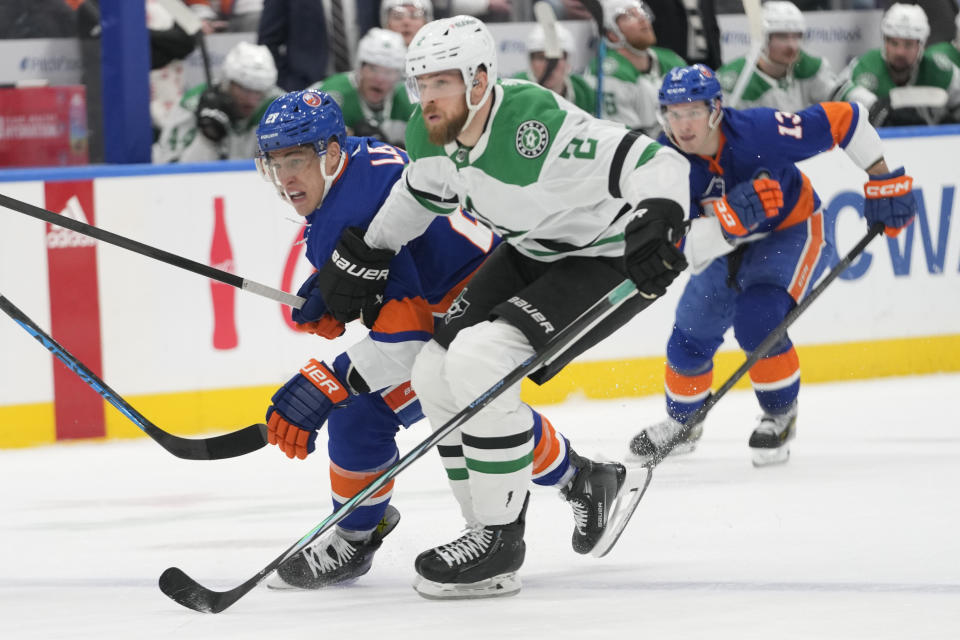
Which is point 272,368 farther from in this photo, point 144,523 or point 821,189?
point 821,189

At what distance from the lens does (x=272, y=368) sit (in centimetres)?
513

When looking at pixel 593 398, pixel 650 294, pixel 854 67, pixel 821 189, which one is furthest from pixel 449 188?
pixel 854 67

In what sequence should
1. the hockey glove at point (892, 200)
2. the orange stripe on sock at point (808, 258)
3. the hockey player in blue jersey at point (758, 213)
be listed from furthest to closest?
the orange stripe on sock at point (808, 258)
the hockey player in blue jersey at point (758, 213)
the hockey glove at point (892, 200)

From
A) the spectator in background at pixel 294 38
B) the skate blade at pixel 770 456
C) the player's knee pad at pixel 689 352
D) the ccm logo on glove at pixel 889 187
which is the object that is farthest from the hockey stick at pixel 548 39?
the ccm logo on glove at pixel 889 187

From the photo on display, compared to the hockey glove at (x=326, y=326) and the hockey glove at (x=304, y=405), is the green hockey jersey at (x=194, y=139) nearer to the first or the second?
the hockey glove at (x=326, y=326)

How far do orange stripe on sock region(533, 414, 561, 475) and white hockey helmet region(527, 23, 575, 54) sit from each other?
3.04 m

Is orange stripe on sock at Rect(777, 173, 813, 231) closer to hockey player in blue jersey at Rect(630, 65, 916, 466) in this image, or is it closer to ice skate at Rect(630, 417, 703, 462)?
hockey player in blue jersey at Rect(630, 65, 916, 466)

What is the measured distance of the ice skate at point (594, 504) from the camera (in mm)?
3195

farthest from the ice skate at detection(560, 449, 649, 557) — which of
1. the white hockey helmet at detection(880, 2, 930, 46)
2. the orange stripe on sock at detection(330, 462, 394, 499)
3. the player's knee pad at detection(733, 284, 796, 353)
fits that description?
the white hockey helmet at detection(880, 2, 930, 46)

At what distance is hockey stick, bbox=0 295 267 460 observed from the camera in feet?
10.1

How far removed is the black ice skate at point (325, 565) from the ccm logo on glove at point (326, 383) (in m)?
0.39

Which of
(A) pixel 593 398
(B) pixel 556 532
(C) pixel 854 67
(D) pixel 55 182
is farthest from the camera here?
(C) pixel 854 67

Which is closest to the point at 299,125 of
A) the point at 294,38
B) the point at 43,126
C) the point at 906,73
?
the point at 43,126

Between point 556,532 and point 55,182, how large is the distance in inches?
91.3
